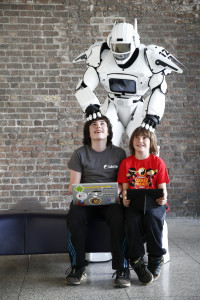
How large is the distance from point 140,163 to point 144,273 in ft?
2.23

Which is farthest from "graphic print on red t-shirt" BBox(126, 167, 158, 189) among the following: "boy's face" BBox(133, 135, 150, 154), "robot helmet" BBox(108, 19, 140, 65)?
"robot helmet" BBox(108, 19, 140, 65)

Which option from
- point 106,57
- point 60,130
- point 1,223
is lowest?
point 1,223

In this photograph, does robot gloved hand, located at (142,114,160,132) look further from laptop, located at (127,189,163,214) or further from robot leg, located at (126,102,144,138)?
laptop, located at (127,189,163,214)

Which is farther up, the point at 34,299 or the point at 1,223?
the point at 1,223

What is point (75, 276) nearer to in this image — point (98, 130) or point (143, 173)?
point (143, 173)

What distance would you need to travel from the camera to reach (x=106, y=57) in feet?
12.0

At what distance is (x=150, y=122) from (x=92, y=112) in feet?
1.44

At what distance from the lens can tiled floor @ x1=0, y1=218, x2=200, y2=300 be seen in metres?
2.46

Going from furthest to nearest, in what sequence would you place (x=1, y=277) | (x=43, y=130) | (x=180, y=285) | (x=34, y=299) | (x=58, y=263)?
(x=43, y=130), (x=58, y=263), (x=1, y=277), (x=180, y=285), (x=34, y=299)

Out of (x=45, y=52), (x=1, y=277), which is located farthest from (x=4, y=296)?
(x=45, y=52)

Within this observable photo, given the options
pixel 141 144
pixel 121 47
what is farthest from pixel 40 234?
pixel 121 47

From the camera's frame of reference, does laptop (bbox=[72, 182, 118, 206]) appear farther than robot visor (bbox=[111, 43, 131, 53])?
No

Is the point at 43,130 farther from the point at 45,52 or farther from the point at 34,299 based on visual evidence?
the point at 34,299

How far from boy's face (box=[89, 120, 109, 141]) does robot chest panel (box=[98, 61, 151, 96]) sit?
635 mm
